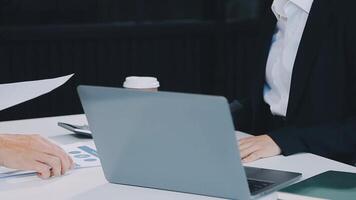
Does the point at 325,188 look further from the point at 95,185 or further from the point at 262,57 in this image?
the point at 262,57

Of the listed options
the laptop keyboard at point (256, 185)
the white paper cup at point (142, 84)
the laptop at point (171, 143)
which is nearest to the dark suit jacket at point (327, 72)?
the white paper cup at point (142, 84)

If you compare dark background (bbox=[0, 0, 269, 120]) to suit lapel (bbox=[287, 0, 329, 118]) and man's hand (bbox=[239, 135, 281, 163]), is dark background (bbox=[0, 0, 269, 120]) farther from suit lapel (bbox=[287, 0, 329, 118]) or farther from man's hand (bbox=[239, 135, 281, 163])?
man's hand (bbox=[239, 135, 281, 163])

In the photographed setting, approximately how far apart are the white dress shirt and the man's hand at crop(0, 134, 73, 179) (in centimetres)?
94

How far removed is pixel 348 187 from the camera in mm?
1687

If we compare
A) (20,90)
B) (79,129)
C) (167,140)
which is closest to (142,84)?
(79,129)

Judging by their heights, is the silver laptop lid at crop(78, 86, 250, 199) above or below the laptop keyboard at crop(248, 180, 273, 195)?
above

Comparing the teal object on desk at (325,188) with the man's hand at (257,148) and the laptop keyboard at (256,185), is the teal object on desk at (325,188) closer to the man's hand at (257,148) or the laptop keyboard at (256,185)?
the laptop keyboard at (256,185)

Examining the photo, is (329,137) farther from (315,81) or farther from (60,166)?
(60,166)

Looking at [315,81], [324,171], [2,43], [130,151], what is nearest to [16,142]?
[130,151]

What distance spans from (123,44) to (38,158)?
10.1 feet

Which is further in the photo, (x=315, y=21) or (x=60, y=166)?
(x=315, y=21)

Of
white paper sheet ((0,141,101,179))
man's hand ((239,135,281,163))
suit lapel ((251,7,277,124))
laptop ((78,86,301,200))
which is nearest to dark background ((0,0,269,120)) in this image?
suit lapel ((251,7,277,124))

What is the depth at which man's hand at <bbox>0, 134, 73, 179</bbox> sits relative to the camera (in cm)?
188

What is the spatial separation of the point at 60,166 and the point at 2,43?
2896mm
